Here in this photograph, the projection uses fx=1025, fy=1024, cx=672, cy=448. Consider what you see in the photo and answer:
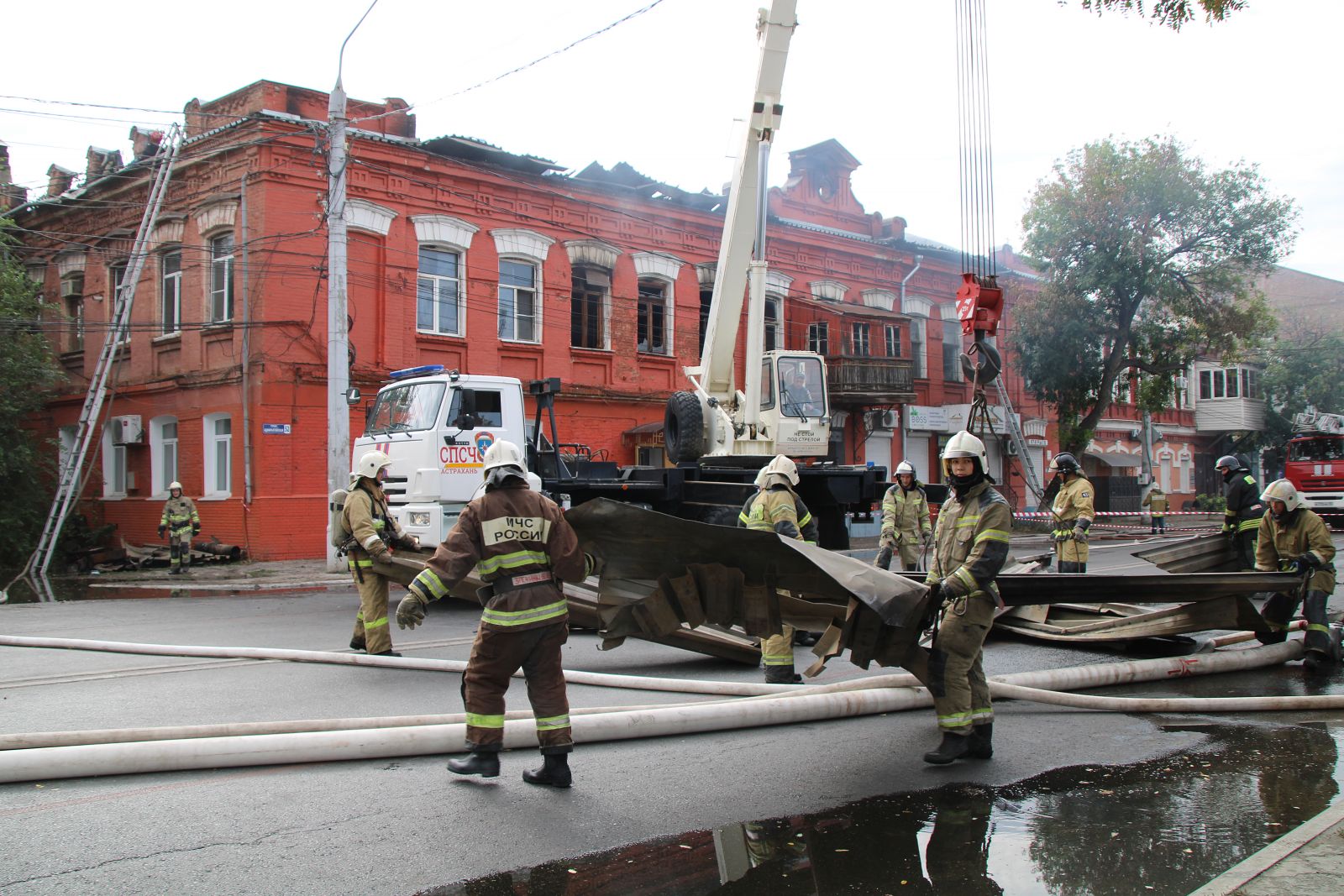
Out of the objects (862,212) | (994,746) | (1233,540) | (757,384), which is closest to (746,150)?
(757,384)

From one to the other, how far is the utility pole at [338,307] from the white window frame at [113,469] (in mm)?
9098

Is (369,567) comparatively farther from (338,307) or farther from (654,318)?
(654,318)

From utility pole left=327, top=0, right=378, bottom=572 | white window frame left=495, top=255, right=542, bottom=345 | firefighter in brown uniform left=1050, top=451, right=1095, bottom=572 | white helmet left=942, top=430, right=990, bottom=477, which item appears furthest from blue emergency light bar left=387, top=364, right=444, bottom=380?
white window frame left=495, top=255, right=542, bottom=345

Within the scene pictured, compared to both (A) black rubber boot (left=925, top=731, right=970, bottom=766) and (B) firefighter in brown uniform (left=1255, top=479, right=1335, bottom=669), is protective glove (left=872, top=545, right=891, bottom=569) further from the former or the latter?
(A) black rubber boot (left=925, top=731, right=970, bottom=766)

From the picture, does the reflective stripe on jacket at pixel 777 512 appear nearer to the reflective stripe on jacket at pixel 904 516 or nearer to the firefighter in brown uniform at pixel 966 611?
the firefighter in brown uniform at pixel 966 611

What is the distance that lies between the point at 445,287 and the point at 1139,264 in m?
19.3

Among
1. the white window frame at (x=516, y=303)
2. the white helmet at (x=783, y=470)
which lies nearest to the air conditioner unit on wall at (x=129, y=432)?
the white window frame at (x=516, y=303)

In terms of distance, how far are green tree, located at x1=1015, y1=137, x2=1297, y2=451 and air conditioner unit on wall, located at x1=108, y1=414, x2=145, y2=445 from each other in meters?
24.1

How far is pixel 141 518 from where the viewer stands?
71.6 ft

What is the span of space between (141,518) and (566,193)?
38.3 ft

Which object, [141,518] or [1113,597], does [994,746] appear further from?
[141,518]

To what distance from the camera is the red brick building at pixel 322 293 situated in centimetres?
1950

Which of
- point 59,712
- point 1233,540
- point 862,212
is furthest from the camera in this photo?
point 862,212

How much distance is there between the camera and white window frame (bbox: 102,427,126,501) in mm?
22875
